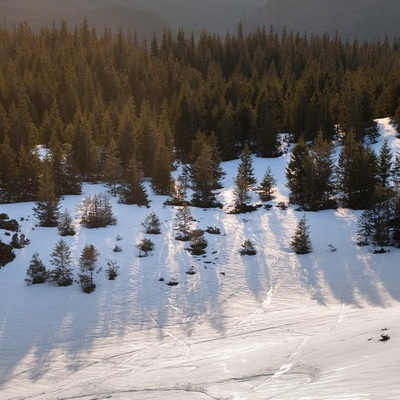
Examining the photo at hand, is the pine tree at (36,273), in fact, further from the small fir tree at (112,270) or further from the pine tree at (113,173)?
the pine tree at (113,173)

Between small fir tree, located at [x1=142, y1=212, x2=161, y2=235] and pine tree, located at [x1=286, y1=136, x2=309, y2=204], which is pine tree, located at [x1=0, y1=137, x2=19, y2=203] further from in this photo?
pine tree, located at [x1=286, y1=136, x2=309, y2=204]

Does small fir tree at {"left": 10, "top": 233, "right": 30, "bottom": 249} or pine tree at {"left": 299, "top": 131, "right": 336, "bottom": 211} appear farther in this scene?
pine tree at {"left": 299, "top": 131, "right": 336, "bottom": 211}

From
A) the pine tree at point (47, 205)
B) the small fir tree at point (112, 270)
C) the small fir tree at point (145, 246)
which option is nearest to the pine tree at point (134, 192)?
the pine tree at point (47, 205)

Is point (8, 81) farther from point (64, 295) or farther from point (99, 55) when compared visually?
point (64, 295)

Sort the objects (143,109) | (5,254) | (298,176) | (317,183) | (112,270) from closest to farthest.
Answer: (112,270)
(5,254)
(317,183)
(298,176)
(143,109)

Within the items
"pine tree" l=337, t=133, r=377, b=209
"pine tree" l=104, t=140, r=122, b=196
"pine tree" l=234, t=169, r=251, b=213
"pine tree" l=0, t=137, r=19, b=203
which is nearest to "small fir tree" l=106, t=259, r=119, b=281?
"pine tree" l=234, t=169, r=251, b=213

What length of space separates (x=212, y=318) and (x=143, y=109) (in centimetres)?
3675

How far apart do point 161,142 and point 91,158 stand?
692 cm

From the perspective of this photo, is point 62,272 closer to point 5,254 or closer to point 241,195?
point 5,254

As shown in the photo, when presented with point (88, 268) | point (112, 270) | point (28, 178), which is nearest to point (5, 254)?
point (88, 268)

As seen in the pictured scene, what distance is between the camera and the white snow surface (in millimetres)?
13859

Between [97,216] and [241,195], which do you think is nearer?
[97,216]

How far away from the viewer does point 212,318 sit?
868 inches

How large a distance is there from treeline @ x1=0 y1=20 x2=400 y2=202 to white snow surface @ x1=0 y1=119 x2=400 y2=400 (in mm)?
7462
